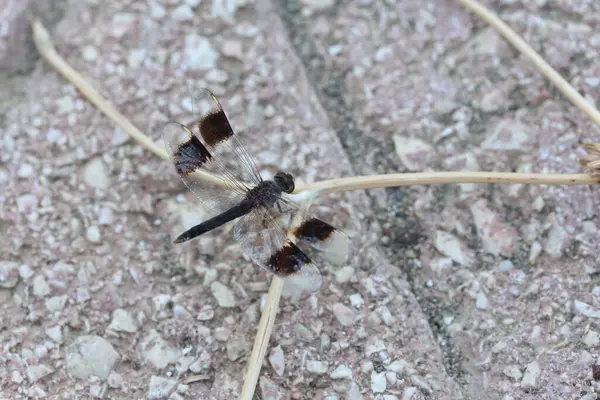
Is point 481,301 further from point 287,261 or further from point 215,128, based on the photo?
point 215,128

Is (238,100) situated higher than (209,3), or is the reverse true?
(209,3)

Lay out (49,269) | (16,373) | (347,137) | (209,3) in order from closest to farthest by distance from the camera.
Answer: (16,373)
(49,269)
(347,137)
(209,3)

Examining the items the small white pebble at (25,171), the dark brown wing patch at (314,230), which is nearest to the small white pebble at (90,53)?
the small white pebble at (25,171)

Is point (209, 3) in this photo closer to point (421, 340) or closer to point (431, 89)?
point (431, 89)

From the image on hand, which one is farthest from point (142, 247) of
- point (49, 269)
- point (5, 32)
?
point (5, 32)

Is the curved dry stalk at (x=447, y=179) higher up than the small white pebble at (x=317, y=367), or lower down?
higher up

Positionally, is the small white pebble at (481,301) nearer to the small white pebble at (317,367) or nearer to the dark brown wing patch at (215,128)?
the small white pebble at (317,367)

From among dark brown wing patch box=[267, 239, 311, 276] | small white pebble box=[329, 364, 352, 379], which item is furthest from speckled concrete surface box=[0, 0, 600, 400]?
dark brown wing patch box=[267, 239, 311, 276]
